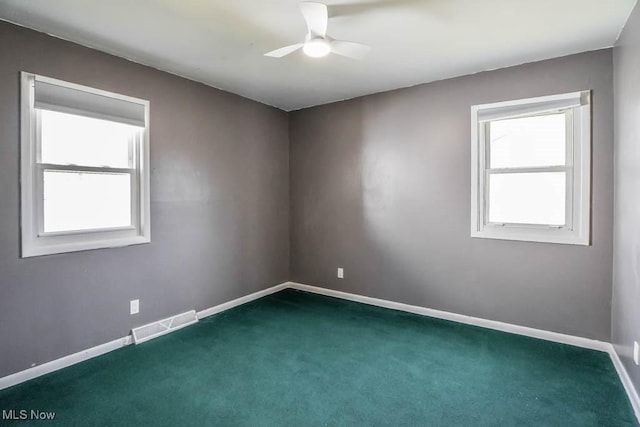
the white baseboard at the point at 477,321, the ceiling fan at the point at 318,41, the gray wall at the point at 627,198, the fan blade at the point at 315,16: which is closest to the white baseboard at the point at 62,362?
the white baseboard at the point at 477,321

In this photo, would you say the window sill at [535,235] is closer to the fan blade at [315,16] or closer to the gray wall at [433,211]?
the gray wall at [433,211]

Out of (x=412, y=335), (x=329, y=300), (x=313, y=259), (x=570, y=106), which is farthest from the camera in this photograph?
(x=313, y=259)

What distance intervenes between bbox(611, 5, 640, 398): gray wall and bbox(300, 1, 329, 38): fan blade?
1874 millimetres

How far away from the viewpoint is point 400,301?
12.6 ft

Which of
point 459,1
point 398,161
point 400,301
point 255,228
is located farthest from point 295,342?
point 459,1

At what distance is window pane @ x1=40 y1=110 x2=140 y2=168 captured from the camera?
8.25 ft

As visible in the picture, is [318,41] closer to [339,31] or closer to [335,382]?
[339,31]

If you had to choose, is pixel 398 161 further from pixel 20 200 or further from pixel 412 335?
pixel 20 200

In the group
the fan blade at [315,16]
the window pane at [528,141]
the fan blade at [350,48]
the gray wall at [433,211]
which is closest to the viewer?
the fan blade at [315,16]

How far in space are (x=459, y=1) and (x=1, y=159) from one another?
3153 millimetres

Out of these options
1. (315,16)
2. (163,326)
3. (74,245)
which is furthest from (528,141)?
(74,245)

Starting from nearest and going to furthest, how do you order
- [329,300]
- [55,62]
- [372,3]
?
[372,3] < [55,62] < [329,300]

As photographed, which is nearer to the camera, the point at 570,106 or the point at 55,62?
the point at 55,62

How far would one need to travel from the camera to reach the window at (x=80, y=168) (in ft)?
7.87
